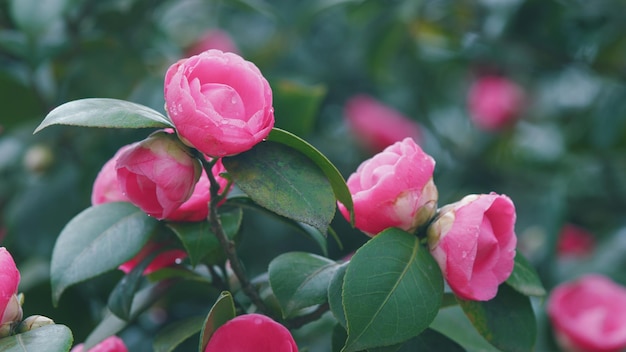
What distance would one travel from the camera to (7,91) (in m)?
1.31

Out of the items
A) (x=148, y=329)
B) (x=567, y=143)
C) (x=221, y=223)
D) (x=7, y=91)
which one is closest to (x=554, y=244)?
(x=567, y=143)

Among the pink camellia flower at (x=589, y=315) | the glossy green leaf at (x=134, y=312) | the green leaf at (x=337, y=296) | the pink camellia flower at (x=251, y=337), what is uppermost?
the green leaf at (x=337, y=296)

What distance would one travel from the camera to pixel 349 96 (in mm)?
2105

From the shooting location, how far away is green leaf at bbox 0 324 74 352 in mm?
560

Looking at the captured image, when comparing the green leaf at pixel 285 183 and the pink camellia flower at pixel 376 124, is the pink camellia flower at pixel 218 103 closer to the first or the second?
the green leaf at pixel 285 183

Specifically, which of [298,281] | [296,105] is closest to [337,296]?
[298,281]

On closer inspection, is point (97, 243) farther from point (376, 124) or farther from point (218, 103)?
point (376, 124)

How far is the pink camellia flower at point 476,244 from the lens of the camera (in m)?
0.65

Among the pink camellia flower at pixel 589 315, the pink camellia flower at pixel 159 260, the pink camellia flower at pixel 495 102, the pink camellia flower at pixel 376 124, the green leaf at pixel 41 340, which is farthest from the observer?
the pink camellia flower at pixel 495 102

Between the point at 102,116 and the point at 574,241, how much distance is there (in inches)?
53.9

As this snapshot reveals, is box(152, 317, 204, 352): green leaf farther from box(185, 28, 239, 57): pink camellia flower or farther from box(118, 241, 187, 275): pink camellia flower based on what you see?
box(185, 28, 239, 57): pink camellia flower

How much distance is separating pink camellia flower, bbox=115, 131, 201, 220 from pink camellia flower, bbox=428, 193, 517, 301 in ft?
0.70

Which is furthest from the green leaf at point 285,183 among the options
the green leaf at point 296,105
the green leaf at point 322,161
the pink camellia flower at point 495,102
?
the pink camellia flower at point 495,102

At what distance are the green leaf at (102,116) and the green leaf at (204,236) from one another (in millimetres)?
115
